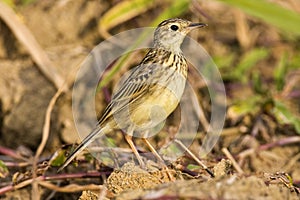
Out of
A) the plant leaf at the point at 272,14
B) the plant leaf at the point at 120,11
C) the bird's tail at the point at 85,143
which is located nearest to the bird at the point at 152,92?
the bird's tail at the point at 85,143

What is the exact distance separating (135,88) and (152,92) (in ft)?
0.40

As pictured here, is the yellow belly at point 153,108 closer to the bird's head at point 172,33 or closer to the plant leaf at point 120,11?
the bird's head at point 172,33

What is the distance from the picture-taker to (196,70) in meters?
5.09

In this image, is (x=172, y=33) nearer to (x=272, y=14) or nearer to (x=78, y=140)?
(x=272, y=14)

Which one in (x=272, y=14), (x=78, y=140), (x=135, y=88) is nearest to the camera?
(x=135, y=88)

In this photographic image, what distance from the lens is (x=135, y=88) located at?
3.52 m

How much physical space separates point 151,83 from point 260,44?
2.53 m

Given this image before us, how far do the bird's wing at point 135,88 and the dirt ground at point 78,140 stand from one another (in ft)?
1.04

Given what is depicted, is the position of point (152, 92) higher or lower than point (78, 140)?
lower

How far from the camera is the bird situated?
3.39 meters

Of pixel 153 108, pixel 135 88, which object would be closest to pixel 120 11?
pixel 135 88

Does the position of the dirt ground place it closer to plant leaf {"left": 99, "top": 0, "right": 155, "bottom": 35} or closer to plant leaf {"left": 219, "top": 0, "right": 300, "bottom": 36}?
plant leaf {"left": 99, "top": 0, "right": 155, "bottom": 35}

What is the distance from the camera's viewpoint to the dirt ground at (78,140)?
124 inches

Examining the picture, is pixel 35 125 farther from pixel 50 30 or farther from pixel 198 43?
pixel 198 43
